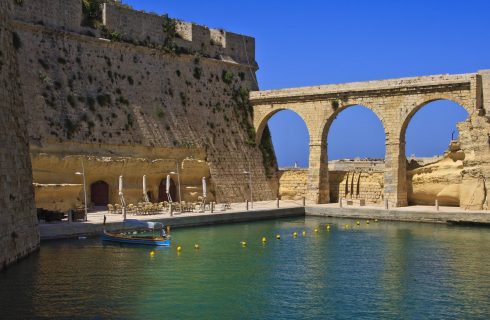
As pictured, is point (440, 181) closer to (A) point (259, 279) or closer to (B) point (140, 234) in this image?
(B) point (140, 234)

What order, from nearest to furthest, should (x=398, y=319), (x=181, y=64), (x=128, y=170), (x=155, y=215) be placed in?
(x=398, y=319) < (x=155, y=215) < (x=128, y=170) < (x=181, y=64)

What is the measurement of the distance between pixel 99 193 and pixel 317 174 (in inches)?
500

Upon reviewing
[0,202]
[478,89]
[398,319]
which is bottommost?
[398,319]

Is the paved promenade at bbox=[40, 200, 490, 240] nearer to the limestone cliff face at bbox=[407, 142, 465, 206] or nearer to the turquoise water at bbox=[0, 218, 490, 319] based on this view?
the limestone cliff face at bbox=[407, 142, 465, 206]

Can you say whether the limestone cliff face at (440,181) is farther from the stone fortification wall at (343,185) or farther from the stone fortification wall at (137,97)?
the stone fortification wall at (137,97)

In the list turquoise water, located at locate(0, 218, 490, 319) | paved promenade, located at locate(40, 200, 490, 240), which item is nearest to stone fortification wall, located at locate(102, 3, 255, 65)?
paved promenade, located at locate(40, 200, 490, 240)

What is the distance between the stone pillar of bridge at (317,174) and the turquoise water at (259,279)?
11708 mm

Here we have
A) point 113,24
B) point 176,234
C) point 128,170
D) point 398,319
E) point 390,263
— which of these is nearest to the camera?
point 398,319

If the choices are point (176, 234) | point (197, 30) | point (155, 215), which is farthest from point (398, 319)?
point (197, 30)

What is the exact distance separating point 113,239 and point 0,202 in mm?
7080

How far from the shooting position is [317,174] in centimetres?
3834

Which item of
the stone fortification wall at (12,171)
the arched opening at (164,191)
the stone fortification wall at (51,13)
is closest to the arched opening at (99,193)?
the arched opening at (164,191)

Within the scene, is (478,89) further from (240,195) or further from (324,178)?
(240,195)

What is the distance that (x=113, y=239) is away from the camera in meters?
24.0
